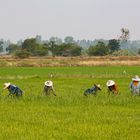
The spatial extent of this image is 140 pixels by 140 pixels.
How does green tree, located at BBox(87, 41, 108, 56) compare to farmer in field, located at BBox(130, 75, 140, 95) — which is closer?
farmer in field, located at BBox(130, 75, 140, 95)

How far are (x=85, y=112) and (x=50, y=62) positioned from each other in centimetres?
4887

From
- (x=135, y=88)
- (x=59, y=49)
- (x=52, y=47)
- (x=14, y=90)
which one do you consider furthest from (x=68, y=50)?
(x=14, y=90)

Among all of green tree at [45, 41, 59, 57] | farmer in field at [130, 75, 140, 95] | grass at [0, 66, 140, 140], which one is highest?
green tree at [45, 41, 59, 57]

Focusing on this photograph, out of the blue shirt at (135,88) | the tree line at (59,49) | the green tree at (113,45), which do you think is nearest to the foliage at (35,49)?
the tree line at (59,49)

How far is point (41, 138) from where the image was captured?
9.10m

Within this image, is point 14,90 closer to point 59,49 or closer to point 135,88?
point 135,88

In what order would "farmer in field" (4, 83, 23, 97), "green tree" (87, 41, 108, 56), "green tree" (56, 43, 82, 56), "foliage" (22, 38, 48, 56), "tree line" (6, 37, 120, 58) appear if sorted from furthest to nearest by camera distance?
"foliage" (22, 38, 48, 56) < "green tree" (56, 43, 82, 56) < "tree line" (6, 37, 120, 58) < "green tree" (87, 41, 108, 56) < "farmer in field" (4, 83, 23, 97)

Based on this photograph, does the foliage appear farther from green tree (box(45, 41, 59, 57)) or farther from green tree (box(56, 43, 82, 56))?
green tree (box(56, 43, 82, 56))

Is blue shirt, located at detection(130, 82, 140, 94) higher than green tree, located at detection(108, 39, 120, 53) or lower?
lower

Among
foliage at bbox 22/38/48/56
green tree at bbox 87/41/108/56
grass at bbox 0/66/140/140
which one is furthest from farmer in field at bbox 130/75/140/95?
foliage at bbox 22/38/48/56

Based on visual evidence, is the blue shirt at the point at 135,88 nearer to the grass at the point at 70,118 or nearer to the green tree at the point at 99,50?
the grass at the point at 70,118

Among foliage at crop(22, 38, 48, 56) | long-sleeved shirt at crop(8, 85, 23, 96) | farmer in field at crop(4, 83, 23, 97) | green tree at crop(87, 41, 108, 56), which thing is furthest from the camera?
foliage at crop(22, 38, 48, 56)

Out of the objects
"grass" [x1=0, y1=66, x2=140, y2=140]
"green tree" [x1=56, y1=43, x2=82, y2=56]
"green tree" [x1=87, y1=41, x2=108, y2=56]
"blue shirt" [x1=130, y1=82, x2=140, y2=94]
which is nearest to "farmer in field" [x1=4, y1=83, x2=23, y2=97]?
"grass" [x1=0, y1=66, x2=140, y2=140]

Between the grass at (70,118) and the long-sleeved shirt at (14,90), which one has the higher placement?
the long-sleeved shirt at (14,90)
